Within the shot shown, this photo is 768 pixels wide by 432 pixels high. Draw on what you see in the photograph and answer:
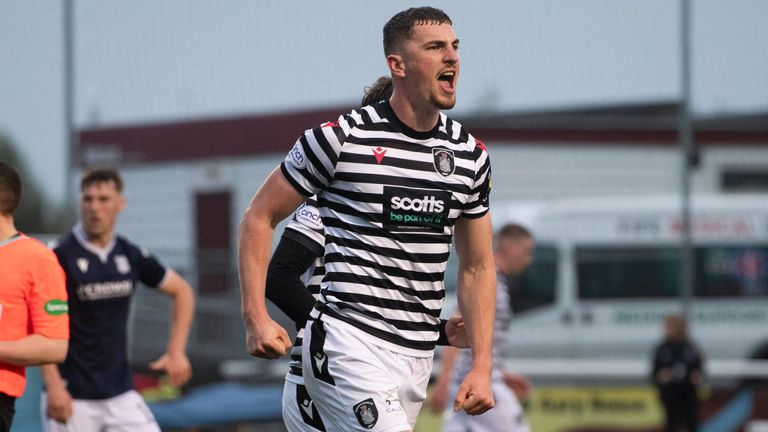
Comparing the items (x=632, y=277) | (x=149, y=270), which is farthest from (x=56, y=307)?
(x=632, y=277)

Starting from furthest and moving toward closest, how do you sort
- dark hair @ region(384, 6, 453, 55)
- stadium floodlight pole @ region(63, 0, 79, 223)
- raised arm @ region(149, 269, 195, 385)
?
stadium floodlight pole @ region(63, 0, 79, 223) → raised arm @ region(149, 269, 195, 385) → dark hair @ region(384, 6, 453, 55)

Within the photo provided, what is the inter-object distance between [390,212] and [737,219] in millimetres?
11118

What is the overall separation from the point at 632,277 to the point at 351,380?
10494 millimetres

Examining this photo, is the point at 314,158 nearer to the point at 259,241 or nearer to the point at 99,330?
the point at 259,241

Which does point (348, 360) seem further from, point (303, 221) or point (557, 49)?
point (557, 49)

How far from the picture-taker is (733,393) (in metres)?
11.4

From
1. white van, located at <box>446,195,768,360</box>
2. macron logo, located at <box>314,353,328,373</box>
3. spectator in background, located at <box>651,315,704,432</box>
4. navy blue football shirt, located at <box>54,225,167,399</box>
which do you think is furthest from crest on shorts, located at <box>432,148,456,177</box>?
white van, located at <box>446,195,768,360</box>

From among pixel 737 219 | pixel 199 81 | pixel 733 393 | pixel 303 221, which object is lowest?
pixel 733 393

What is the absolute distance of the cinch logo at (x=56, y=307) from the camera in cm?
500

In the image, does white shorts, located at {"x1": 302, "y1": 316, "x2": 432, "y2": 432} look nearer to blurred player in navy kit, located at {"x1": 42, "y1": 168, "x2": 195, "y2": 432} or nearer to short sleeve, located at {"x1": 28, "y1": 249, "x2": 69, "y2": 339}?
short sleeve, located at {"x1": 28, "y1": 249, "x2": 69, "y2": 339}

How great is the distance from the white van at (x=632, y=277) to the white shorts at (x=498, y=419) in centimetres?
424

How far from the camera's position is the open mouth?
4199mm

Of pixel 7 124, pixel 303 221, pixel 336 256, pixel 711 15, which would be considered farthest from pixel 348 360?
pixel 711 15

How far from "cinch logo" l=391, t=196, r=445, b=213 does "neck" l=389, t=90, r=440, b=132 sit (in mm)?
241
